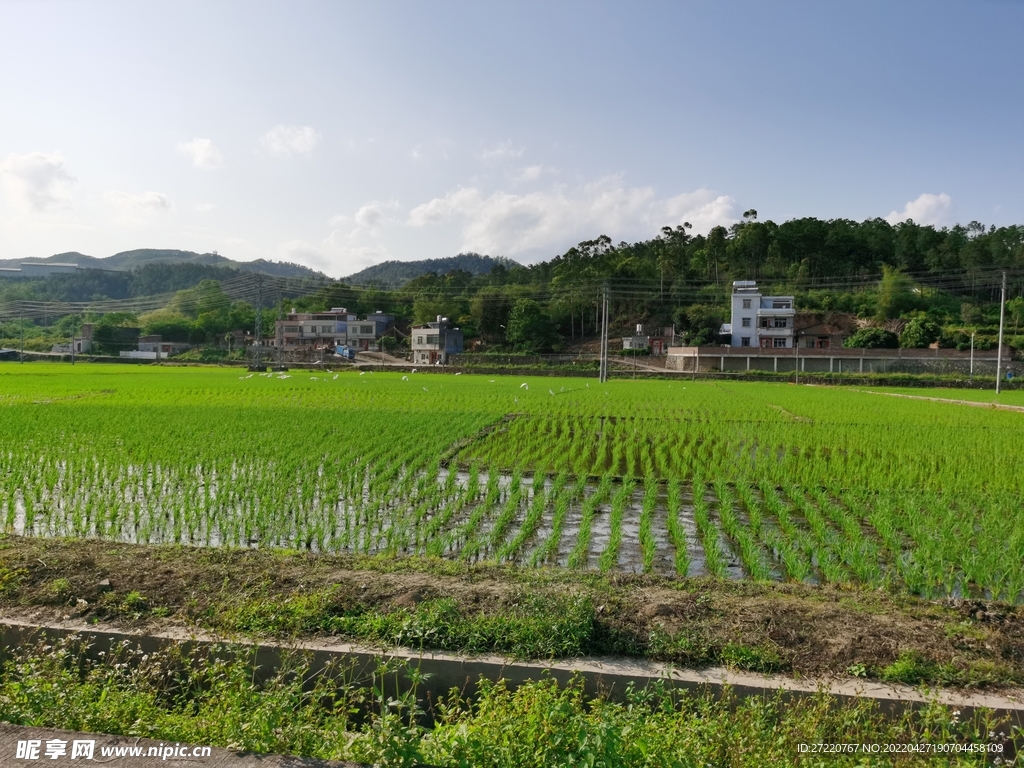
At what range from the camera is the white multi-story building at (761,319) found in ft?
171

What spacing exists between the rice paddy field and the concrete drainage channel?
6.16ft

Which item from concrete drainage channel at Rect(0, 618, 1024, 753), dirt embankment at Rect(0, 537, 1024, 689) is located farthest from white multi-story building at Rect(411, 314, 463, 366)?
A: concrete drainage channel at Rect(0, 618, 1024, 753)

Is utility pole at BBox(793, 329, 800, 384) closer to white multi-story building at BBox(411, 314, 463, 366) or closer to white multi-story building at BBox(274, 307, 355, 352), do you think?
white multi-story building at BBox(411, 314, 463, 366)

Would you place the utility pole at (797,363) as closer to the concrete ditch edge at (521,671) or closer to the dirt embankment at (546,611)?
the dirt embankment at (546,611)

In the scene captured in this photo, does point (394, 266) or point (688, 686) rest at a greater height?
point (394, 266)

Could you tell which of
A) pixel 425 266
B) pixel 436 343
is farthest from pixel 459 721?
pixel 425 266

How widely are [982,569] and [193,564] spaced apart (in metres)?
6.00

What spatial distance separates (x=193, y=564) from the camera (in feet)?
15.6

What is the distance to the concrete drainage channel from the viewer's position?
3207mm

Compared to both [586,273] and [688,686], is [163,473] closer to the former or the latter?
[688,686]

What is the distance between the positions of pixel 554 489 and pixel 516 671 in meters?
5.26

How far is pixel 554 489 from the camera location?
8.67 meters

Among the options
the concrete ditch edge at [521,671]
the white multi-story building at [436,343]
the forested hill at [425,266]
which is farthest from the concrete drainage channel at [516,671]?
the forested hill at [425,266]

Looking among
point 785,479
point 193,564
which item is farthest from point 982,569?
point 193,564
